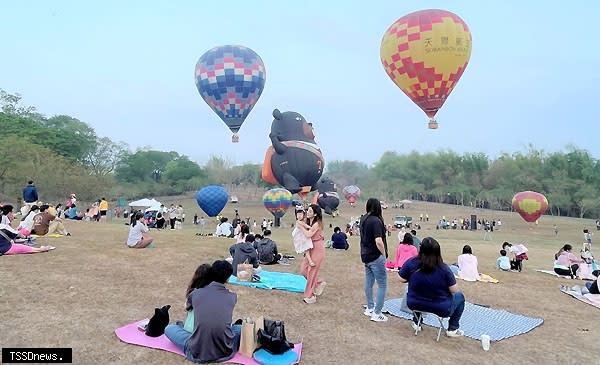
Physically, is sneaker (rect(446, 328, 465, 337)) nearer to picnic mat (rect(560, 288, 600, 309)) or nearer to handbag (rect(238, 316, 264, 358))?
handbag (rect(238, 316, 264, 358))

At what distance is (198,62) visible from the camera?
90.2ft

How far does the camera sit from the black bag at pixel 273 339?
532 cm

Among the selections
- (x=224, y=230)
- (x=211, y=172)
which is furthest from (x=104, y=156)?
(x=224, y=230)

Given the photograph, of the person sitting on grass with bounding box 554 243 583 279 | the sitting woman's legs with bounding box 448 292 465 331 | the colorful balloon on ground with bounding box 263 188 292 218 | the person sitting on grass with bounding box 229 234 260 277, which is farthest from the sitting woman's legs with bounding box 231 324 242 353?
the colorful balloon on ground with bounding box 263 188 292 218

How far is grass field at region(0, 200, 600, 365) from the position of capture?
5582 mm

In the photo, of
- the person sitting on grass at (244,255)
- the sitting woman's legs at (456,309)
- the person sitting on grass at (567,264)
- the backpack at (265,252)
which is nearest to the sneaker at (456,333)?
the sitting woman's legs at (456,309)

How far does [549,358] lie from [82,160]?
74.9 metres

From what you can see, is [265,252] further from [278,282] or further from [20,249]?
[20,249]

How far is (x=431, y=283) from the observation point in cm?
592

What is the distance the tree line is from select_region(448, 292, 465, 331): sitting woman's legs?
40061 mm

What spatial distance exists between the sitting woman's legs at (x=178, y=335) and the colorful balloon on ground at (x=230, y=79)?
2247 cm

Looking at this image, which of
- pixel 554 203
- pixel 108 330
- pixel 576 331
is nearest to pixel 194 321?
pixel 108 330

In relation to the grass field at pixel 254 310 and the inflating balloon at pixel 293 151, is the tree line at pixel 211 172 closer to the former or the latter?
the inflating balloon at pixel 293 151

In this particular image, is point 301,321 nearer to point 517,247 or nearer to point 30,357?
point 30,357
